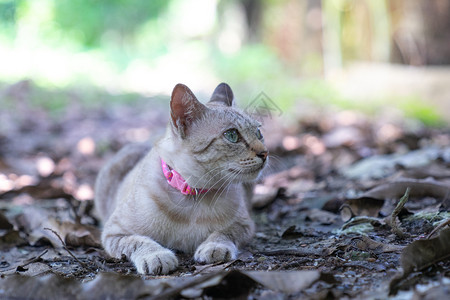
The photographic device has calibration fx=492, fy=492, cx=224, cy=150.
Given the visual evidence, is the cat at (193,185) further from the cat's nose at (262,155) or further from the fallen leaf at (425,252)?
the fallen leaf at (425,252)

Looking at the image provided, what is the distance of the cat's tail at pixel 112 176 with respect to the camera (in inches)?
161

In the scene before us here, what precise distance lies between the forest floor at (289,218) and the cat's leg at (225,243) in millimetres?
76

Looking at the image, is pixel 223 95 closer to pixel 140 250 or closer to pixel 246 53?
pixel 140 250

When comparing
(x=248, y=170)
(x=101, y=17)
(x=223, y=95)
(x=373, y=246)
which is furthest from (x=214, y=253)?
(x=101, y=17)

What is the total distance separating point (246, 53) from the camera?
1691 centimetres

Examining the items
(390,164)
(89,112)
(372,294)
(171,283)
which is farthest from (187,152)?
(89,112)

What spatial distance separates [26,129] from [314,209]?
17.8 feet

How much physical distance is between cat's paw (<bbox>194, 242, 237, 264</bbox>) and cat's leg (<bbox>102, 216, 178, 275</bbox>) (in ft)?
0.50

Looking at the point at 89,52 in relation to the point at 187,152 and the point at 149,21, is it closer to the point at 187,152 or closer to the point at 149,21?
the point at 149,21

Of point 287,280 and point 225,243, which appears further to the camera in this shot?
point 225,243

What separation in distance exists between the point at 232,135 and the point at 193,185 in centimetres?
38

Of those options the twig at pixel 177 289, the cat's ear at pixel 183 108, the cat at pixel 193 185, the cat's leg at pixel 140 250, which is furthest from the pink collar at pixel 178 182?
the twig at pixel 177 289

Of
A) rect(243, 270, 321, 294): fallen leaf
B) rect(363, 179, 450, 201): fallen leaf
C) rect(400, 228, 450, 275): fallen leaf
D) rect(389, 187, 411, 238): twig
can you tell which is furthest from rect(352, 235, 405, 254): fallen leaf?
rect(363, 179, 450, 201): fallen leaf

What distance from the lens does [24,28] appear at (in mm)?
13516
